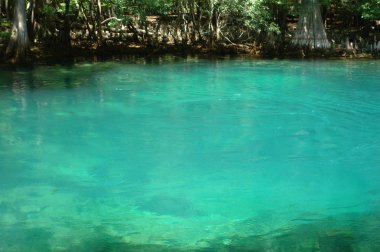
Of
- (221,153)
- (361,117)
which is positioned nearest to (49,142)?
(221,153)

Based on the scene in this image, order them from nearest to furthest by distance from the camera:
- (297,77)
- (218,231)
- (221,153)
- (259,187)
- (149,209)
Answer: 1. (218,231)
2. (149,209)
3. (259,187)
4. (221,153)
5. (297,77)

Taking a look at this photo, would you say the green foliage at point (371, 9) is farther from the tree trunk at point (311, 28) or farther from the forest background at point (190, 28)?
the tree trunk at point (311, 28)

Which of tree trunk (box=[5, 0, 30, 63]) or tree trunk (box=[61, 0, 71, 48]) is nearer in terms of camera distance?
tree trunk (box=[5, 0, 30, 63])

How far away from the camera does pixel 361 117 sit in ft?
36.0

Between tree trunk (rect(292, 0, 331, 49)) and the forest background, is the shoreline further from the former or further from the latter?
tree trunk (rect(292, 0, 331, 49))

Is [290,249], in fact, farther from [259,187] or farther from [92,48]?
[92,48]

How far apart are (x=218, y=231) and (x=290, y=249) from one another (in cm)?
83

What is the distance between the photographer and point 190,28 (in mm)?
22688

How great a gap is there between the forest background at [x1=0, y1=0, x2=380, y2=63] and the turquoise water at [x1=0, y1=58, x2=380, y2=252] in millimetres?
6987

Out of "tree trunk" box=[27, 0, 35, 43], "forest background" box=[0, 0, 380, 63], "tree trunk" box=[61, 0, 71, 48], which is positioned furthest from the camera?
"tree trunk" box=[61, 0, 71, 48]

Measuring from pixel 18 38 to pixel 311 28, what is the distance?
10.5 meters

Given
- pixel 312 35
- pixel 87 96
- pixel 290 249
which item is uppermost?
pixel 312 35

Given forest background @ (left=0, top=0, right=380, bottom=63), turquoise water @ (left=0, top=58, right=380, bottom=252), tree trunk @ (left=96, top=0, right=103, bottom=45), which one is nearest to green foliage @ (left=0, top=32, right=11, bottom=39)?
forest background @ (left=0, top=0, right=380, bottom=63)

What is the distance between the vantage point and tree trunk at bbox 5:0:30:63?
57.6 ft
